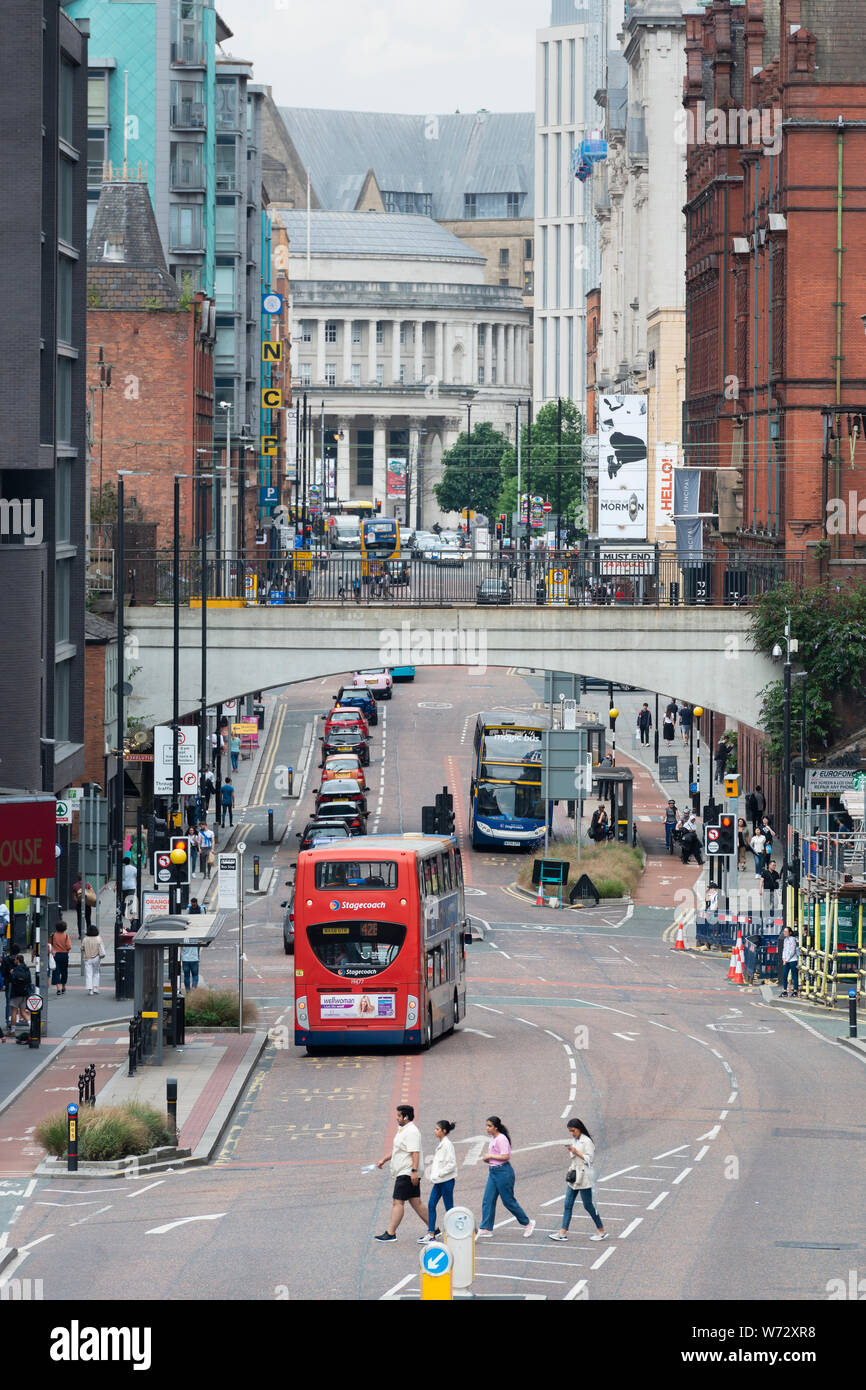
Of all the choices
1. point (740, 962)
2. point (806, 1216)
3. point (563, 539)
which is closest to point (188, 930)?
point (806, 1216)

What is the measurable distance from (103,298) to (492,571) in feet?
75.0

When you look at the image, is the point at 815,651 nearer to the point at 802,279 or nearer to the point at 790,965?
the point at 802,279

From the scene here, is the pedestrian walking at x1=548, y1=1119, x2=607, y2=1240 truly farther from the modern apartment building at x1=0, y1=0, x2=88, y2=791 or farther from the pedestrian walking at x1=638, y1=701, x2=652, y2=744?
the pedestrian walking at x1=638, y1=701, x2=652, y2=744

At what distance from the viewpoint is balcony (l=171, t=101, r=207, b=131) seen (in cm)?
9575

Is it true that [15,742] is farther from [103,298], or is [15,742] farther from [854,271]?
[103,298]

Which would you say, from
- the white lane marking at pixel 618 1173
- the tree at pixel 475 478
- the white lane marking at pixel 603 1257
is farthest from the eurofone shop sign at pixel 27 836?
the tree at pixel 475 478

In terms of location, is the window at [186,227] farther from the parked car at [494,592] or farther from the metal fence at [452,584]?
the parked car at [494,592]

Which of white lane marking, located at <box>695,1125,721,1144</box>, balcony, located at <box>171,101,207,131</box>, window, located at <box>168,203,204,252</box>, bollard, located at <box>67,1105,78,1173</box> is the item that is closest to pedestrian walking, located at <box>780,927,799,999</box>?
white lane marking, located at <box>695,1125,721,1144</box>

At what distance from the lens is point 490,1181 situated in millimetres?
22578

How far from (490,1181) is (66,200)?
112 feet

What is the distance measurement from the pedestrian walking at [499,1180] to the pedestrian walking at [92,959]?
2147 cm

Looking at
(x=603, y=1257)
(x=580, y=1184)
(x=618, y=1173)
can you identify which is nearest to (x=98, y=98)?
(x=618, y=1173)

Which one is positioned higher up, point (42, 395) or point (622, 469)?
point (622, 469)

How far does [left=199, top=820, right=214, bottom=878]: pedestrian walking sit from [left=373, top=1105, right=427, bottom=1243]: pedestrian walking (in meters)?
37.0
